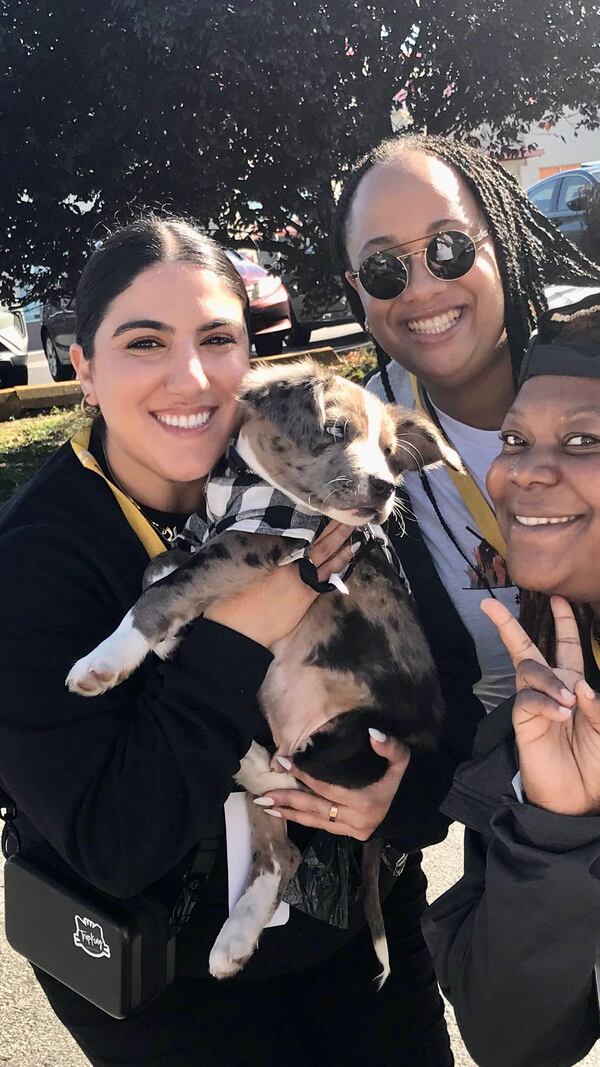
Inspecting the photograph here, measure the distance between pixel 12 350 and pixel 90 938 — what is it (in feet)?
40.3

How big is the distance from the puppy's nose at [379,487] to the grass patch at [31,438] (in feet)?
17.7

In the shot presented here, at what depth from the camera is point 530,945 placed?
5.93 ft

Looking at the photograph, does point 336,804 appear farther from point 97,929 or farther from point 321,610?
point 97,929

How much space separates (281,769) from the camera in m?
2.55

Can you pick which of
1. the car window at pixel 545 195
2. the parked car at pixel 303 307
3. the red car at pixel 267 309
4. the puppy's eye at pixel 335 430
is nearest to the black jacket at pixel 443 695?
the puppy's eye at pixel 335 430

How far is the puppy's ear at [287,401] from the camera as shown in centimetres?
261

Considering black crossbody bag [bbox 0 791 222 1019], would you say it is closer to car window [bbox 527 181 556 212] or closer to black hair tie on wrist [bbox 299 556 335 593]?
black hair tie on wrist [bbox 299 556 335 593]

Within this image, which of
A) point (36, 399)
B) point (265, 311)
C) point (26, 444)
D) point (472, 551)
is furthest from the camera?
point (265, 311)

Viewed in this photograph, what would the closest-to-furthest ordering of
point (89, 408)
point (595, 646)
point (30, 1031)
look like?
point (595, 646) → point (89, 408) → point (30, 1031)

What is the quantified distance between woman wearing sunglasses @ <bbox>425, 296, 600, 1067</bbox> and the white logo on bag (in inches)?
27.1

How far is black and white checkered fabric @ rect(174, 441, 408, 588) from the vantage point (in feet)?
8.23

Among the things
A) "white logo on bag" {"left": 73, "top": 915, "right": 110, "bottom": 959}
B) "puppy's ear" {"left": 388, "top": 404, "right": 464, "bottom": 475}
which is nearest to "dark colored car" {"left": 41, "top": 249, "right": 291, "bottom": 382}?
"puppy's ear" {"left": 388, "top": 404, "right": 464, "bottom": 475}

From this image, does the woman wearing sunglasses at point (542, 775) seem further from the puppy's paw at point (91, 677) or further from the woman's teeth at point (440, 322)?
the puppy's paw at point (91, 677)

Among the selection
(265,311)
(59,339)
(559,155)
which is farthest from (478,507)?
(559,155)
